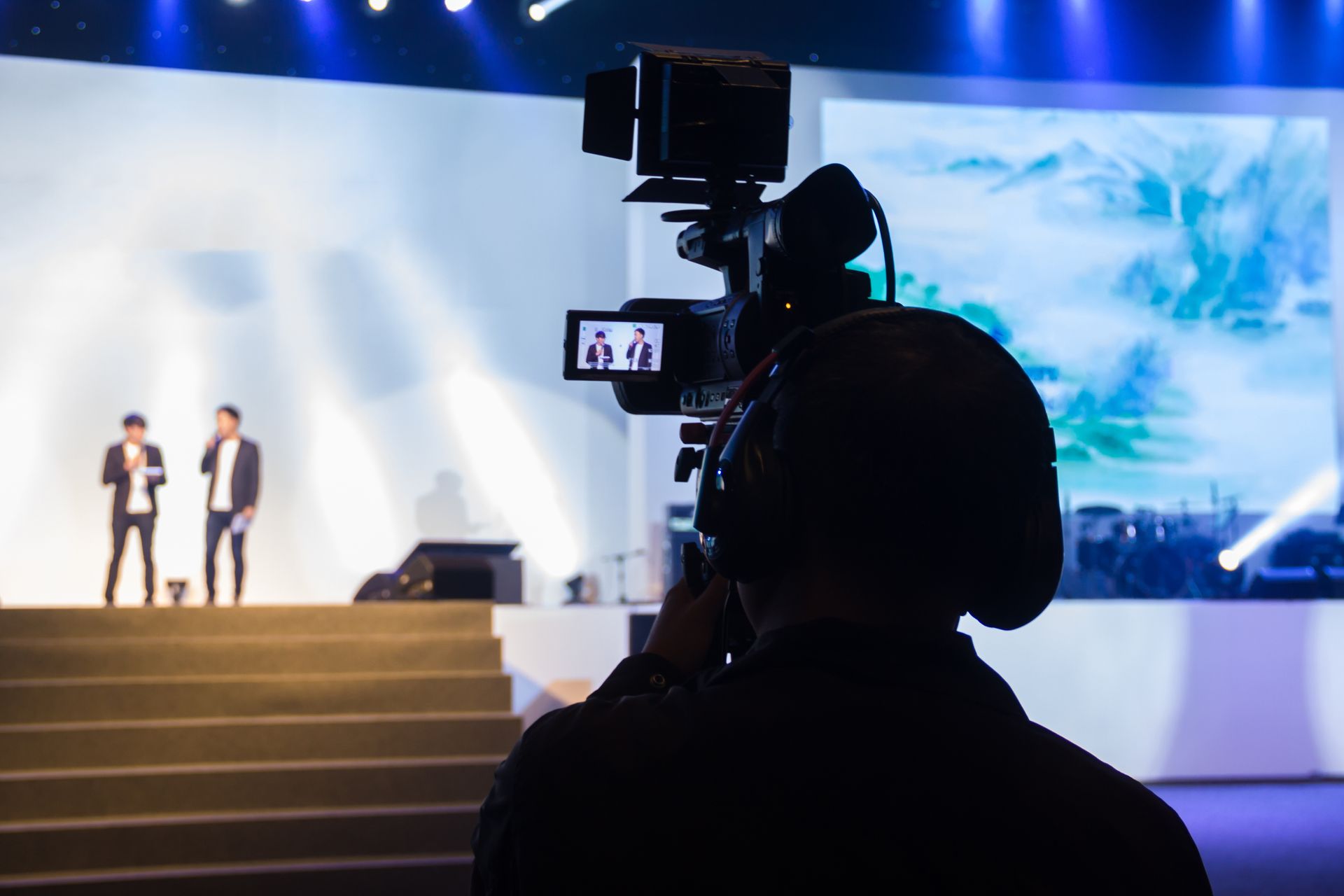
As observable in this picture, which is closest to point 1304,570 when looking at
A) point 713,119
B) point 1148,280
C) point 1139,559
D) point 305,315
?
point 1139,559

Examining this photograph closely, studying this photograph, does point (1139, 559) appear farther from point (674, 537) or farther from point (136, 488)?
point (136, 488)

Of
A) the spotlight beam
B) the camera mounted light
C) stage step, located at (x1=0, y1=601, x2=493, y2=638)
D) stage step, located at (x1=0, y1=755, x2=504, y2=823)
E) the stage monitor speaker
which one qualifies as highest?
the camera mounted light

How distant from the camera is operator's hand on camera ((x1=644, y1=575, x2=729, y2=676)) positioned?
0.88 m

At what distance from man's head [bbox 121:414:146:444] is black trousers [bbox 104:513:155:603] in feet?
1.50

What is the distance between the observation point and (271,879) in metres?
3.62

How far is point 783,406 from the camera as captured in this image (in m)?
0.73

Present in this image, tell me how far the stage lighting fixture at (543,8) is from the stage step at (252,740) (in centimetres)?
513

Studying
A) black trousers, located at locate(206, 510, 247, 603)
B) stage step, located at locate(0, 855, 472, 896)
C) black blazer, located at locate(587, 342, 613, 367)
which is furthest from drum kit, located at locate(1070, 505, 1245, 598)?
black blazer, located at locate(587, 342, 613, 367)

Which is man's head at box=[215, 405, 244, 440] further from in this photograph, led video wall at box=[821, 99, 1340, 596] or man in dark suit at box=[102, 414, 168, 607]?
led video wall at box=[821, 99, 1340, 596]

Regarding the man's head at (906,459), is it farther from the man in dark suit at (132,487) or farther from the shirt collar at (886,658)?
the man in dark suit at (132,487)

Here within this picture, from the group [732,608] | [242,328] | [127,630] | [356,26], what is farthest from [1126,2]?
[732,608]

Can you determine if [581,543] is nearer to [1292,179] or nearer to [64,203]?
[64,203]

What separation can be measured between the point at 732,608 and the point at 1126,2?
26.2 ft

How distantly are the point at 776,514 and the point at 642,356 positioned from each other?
2.43 ft
